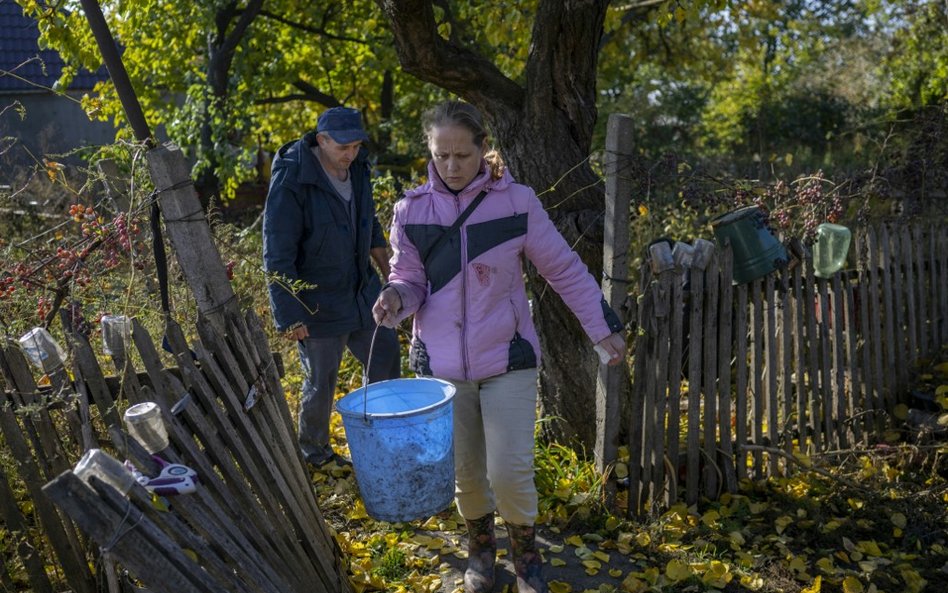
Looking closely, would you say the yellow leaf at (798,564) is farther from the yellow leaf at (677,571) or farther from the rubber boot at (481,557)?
the rubber boot at (481,557)

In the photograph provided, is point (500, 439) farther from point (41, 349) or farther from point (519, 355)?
point (41, 349)

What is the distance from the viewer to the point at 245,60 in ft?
34.5

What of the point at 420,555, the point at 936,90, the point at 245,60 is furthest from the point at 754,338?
the point at 936,90

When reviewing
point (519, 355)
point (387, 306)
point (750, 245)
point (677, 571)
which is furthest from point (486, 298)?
point (750, 245)

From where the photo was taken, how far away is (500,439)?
304 cm

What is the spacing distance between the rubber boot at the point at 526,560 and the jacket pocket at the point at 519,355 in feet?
1.93

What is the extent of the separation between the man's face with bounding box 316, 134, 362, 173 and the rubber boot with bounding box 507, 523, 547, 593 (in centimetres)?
177

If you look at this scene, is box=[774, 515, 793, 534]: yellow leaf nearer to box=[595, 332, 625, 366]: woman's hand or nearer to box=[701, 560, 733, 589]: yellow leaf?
box=[701, 560, 733, 589]: yellow leaf

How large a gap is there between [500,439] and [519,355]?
295mm

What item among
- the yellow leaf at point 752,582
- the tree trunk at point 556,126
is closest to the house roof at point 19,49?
the tree trunk at point 556,126

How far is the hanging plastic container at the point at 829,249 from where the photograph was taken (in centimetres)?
448

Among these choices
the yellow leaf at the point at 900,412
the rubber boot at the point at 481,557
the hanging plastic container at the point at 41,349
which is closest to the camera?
the hanging plastic container at the point at 41,349

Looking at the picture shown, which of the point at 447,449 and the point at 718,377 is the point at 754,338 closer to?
the point at 718,377

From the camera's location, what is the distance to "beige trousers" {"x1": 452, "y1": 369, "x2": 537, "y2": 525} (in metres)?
3.04
